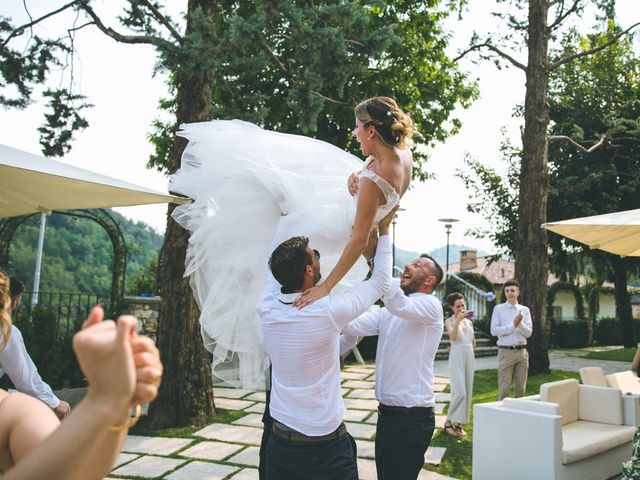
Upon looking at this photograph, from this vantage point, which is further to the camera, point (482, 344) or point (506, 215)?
point (506, 215)

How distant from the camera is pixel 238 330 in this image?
320 centimetres

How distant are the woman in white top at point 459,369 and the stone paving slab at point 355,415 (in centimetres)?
117

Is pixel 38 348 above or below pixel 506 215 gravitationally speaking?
below

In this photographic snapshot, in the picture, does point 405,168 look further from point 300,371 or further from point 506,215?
point 506,215

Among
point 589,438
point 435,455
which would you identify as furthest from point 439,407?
point 589,438

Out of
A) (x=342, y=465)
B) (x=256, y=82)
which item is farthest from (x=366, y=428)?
(x=256, y=82)

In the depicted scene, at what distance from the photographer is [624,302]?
20516 millimetres

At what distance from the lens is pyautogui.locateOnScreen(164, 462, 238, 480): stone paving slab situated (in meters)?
4.90

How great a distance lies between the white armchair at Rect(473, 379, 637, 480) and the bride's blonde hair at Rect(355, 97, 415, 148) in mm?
3409

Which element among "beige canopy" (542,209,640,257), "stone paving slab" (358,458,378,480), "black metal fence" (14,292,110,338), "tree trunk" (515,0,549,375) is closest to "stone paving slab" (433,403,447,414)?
"stone paving slab" (358,458,378,480)

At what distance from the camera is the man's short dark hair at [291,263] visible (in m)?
2.52

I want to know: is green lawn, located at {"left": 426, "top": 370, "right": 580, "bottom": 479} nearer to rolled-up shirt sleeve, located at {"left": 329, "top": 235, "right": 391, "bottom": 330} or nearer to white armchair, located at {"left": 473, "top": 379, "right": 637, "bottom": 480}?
white armchair, located at {"left": 473, "top": 379, "right": 637, "bottom": 480}

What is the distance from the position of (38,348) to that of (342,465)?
5949 millimetres

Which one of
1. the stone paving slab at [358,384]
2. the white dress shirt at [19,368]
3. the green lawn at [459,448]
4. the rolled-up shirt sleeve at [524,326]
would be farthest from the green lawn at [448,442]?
the white dress shirt at [19,368]
